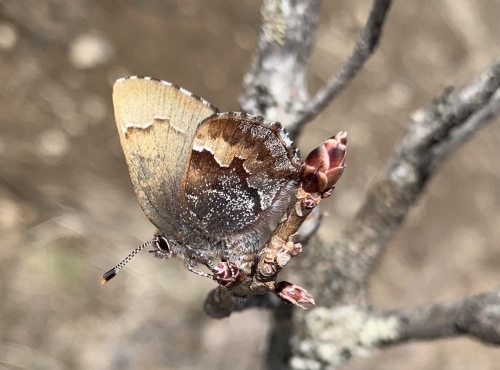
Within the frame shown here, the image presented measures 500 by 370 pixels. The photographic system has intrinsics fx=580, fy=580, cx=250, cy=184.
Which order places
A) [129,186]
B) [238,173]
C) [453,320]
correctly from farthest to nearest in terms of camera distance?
[129,186]
[453,320]
[238,173]

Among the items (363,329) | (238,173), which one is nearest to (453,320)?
(363,329)

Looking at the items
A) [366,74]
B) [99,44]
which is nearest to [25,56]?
[99,44]

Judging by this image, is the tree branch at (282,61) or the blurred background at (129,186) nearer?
the tree branch at (282,61)

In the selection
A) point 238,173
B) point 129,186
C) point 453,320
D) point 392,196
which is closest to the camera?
point 238,173

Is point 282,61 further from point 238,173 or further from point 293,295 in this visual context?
point 293,295

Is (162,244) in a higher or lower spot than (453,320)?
lower

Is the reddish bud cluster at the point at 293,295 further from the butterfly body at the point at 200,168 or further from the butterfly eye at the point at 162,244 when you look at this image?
the butterfly eye at the point at 162,244

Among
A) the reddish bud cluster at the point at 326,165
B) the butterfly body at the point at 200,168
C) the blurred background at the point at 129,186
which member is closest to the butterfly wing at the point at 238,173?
the butterfly body at the point at 200,168
